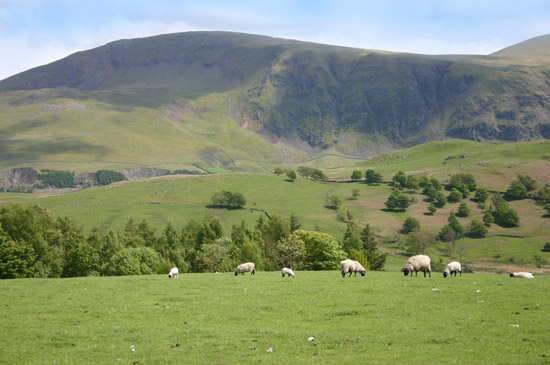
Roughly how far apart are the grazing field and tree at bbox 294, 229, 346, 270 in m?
45.0

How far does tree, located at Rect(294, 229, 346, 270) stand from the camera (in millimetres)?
82312

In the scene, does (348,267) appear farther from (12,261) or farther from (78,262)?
(78,262)

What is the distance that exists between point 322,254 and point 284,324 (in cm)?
5994

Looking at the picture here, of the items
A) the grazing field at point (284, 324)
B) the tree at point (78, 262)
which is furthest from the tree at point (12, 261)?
the grazing field at point (284, 324)

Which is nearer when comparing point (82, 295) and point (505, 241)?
point (82, 295)

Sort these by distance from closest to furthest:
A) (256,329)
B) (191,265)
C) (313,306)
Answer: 1. (256,329)
2. (313,306)
3. (191,265)

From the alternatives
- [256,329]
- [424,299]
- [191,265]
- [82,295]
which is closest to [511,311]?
[424,299]

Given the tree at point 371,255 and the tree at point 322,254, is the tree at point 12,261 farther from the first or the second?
the tree at point 371,255

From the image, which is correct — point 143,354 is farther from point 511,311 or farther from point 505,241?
point 505,241

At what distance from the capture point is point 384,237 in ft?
651

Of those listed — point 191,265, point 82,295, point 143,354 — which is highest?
point 143,354

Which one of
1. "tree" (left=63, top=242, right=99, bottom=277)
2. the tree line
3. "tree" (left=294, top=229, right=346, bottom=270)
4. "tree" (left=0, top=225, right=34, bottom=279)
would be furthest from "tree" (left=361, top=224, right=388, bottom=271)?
"tree" (left=0, top=225, right=34, bottom=279)

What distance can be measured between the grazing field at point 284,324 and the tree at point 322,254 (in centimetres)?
4497

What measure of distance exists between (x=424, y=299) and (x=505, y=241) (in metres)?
184
